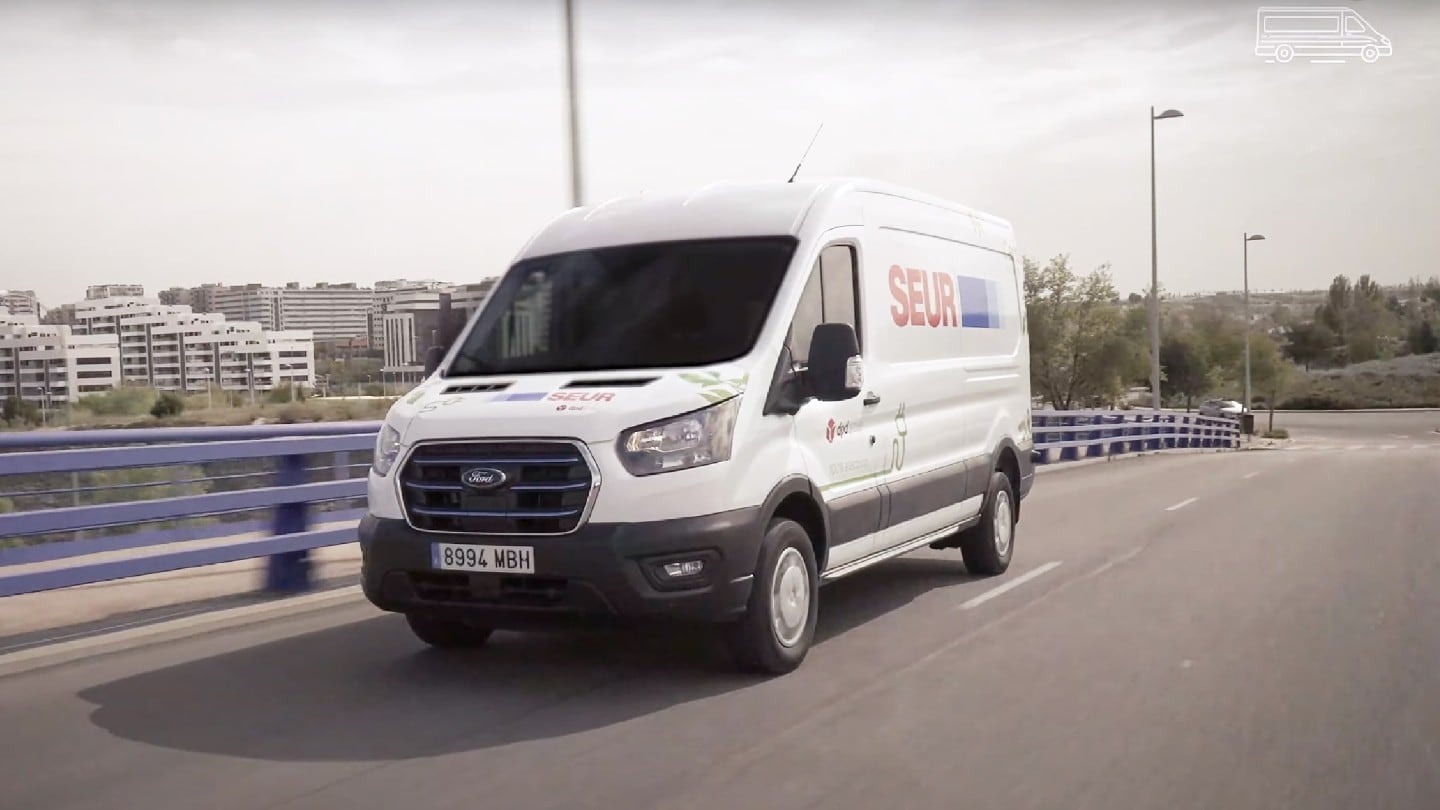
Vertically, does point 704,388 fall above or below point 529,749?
above

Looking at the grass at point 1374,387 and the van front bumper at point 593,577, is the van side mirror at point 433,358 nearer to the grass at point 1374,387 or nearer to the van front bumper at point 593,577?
the van front bumper at point 593,577

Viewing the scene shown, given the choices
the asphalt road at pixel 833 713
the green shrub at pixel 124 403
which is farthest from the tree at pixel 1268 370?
the asphalt road at pixel 833 713

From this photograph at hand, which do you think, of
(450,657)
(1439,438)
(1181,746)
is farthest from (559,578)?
(1439,438)

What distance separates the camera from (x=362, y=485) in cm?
931

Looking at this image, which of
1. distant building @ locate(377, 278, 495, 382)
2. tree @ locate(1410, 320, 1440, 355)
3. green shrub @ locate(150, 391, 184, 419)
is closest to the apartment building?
green shrub @ locate(150, 391, 184, 419)

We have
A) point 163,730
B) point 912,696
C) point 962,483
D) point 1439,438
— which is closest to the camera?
point 163,730

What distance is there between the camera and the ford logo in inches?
229

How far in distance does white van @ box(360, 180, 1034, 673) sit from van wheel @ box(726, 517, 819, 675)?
0.5 inches

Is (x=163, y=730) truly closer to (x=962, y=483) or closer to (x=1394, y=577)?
(x=962, y=483)

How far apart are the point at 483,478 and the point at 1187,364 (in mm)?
86748

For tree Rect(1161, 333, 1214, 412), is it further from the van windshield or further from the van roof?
the van windshield

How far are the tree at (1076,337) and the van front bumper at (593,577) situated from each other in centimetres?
5242

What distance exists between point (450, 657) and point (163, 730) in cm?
160

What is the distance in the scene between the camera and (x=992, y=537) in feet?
30.5
